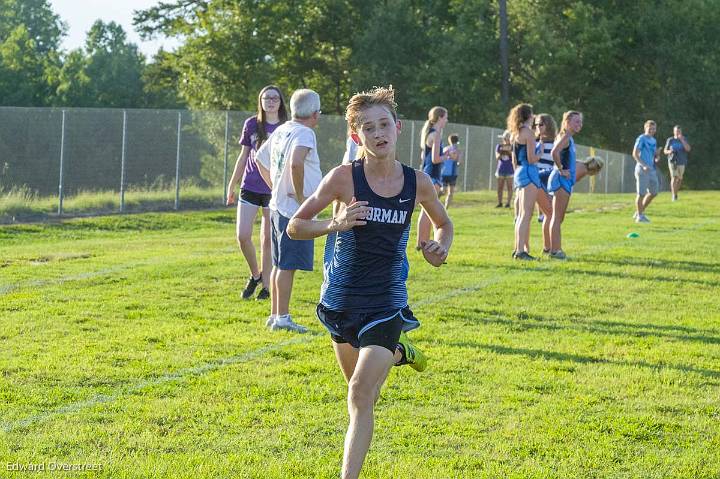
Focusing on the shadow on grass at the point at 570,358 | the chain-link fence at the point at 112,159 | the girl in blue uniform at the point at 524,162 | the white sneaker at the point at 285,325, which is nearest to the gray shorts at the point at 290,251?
the white sneaker at the point at 285,325

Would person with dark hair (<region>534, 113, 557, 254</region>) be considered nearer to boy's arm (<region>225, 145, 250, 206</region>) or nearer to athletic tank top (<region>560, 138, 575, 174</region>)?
athletic tank top (<region>560, 138, 575, 174</region>)

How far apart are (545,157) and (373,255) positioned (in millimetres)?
9636

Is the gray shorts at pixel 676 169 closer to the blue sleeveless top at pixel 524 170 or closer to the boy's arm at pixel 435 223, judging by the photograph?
the blue sleeveless top at pixel 524 170

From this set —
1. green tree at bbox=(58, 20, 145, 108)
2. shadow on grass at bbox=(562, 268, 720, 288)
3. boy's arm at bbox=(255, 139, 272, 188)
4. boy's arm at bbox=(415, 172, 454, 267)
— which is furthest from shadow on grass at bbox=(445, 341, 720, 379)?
green tree at bbox=(58, 20, 145, 108)

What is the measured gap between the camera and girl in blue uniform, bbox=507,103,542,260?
13891 millimetres

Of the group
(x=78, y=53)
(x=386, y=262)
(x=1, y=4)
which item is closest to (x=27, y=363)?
(x=386, y=262)

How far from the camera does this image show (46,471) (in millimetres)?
5211

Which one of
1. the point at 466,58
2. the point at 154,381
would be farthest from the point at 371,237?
the point at 466,58

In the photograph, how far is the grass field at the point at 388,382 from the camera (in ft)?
18.4

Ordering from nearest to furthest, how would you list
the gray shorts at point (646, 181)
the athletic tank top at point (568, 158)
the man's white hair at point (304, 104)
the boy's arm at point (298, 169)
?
the boy's arm at point (298, 169)
the man's white hair at point (304, 104)
the athletic tank top at point (568, 158)
the gray shorts at point (646, 181)

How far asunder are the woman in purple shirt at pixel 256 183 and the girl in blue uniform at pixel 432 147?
3.26m

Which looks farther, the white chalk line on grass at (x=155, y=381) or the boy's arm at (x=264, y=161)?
the boy's arm at (x=264, y=161)

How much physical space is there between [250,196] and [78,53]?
5681cm

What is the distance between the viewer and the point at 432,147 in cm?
1639
